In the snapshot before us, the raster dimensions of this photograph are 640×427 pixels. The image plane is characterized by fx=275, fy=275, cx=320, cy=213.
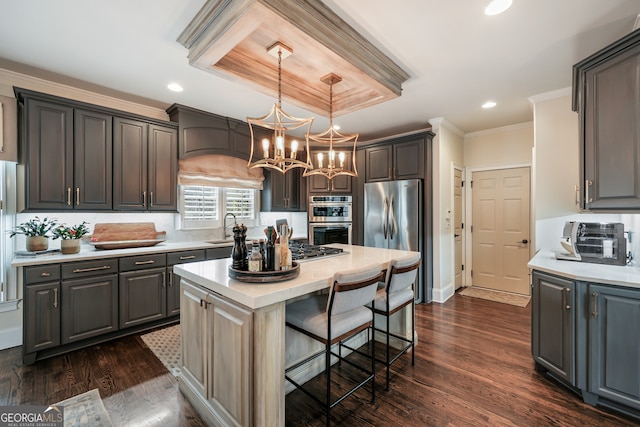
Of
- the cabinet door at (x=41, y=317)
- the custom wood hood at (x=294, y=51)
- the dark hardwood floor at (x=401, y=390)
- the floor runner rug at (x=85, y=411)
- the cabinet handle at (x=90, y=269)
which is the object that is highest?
the custom wood hood at (x=294, y=51)

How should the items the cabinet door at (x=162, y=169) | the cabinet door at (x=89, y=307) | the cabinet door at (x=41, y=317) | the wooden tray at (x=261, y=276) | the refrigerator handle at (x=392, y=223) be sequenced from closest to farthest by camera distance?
the wooden tray at (x=261, y=276) → the cabinet door at (x=41, y=317) → the cabinet door at (x=89, y=307) → the cabinet door at (x=162, y=169) → the refrigerator handle at (x=392, y=223)

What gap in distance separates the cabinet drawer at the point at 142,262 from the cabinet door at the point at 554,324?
149 inches

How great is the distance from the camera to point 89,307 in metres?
2.77

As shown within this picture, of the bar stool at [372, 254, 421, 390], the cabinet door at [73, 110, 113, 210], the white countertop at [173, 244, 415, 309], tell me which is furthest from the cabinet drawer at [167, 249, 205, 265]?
the bar stool at [372, 254, 421, 390]

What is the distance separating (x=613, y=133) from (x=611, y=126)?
5cm

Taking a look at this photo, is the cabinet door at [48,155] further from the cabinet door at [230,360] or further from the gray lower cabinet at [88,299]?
the cabinet door at [230,360]

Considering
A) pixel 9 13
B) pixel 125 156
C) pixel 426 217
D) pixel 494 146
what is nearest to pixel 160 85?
pixel 125 156

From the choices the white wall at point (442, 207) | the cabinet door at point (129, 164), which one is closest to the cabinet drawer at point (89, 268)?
the cabinet door at point (129, 164)

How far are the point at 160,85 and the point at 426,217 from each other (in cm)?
388

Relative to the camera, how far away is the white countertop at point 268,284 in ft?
4.67

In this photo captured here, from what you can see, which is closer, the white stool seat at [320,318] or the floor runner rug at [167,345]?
the white stool seat at [320,318]

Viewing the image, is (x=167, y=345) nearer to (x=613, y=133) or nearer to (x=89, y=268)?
(x=89, y=268)

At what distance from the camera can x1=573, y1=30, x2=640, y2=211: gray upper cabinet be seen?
184 cm

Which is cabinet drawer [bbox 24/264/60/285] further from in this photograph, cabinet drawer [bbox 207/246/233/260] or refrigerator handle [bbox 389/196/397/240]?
refrigerator handle [bbox 389/196/397/240]
